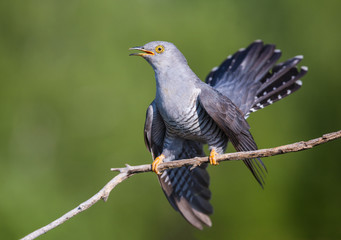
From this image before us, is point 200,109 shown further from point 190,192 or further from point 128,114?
point 128,114

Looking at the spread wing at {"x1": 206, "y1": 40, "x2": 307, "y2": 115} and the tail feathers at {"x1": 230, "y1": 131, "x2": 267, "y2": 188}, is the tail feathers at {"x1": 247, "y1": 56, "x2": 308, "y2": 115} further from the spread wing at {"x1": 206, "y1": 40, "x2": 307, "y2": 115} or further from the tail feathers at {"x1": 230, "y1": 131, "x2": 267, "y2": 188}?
the tail feathers at {"x1": 230, "y1": 131, "x2": 267, "y2": 188}

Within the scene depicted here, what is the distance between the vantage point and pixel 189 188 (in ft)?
10.5

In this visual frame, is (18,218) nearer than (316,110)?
Yes

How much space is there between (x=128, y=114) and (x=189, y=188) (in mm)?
1472

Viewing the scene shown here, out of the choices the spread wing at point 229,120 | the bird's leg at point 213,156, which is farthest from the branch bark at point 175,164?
the spread wing at point 229,120

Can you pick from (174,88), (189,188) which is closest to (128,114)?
(189,188)

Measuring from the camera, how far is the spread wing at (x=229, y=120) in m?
2.70

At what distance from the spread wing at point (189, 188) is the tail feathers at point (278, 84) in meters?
0.57

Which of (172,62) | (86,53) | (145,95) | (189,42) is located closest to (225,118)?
(172,62)

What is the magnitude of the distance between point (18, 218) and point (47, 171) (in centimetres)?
51

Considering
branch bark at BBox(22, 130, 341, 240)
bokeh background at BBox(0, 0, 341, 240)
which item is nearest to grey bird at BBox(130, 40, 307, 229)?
branch bark at BBox(22, 130, 341, 240)

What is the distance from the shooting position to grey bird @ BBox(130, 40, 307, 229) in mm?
2725

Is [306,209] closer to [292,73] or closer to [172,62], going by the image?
[292,73]

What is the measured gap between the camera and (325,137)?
81.7 inches
